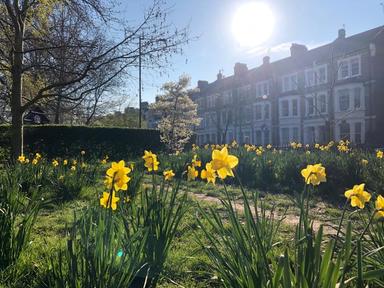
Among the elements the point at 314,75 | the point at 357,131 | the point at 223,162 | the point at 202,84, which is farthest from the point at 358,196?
the point at 202,84

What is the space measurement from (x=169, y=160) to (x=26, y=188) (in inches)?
230

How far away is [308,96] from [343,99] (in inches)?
159

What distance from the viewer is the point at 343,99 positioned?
3503cm

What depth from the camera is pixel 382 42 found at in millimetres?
32312

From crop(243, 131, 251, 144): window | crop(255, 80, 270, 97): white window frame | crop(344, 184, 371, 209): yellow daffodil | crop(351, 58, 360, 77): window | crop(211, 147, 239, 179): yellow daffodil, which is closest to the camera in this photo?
crop(211, 147, 239, 179): yellow daffodil

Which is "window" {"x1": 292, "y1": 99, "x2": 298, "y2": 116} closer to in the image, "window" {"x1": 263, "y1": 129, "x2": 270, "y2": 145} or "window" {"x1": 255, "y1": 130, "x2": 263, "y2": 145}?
"window" {"x1": 263, "y1": 129, "x2": 270, "y2": 145}

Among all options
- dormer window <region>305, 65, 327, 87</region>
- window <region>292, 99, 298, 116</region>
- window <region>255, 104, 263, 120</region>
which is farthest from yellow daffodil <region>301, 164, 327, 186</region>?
window <region>255, 104, 263, 120</region>

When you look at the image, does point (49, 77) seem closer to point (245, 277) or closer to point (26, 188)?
point (26, 188)

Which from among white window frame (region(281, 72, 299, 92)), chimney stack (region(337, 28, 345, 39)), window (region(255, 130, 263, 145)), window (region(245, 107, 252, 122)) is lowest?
window (region(255, 130, 263, 145))

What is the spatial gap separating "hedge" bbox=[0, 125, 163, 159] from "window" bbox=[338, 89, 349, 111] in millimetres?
19656

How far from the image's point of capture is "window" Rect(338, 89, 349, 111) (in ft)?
114

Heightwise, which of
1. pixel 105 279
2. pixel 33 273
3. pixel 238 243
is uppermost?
pixel 238 243

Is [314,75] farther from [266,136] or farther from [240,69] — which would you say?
[240,69]

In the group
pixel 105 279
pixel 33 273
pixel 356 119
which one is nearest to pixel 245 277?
pixel 105 279
